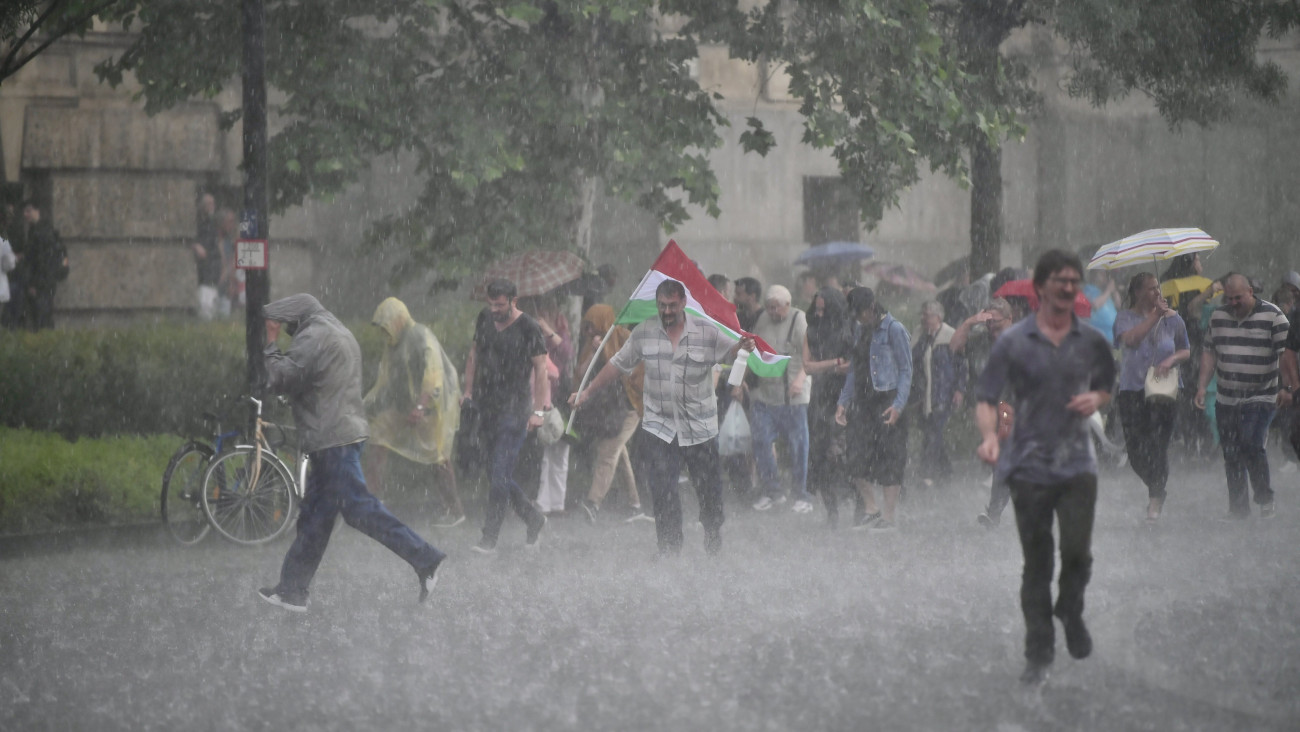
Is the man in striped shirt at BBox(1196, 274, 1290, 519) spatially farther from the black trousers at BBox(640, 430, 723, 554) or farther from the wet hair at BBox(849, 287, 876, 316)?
the black trousers at BBox(640, 430, 723, 554)

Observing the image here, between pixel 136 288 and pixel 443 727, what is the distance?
17.1 m

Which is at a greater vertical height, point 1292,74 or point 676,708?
point 1292,74

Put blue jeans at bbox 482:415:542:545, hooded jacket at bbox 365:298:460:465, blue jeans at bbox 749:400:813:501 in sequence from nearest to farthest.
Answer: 1. blue jeans at bbox 482:415:542:545
2. hooded jacket at bbox 365:298:460:465
3. blue jeans at bbox 749:400:813:501

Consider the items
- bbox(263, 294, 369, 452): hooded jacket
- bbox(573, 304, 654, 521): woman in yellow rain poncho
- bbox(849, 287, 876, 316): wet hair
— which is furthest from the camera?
bbox(573, 304, 654, 521): woman in yellow rain poncho

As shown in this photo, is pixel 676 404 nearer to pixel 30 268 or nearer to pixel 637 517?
pixel 637 517

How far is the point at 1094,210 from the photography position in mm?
→ 31156

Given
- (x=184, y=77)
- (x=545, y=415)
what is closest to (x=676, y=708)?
(x=545, y=415)

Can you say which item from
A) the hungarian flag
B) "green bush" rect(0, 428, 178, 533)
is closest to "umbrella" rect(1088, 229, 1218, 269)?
the hungarian flag

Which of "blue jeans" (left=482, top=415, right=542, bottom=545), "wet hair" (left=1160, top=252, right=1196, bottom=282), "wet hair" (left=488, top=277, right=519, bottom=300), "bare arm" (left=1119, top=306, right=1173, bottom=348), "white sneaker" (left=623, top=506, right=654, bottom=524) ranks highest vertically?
"wet hair" (left=1160, top=252, right=1196, bottom=282)

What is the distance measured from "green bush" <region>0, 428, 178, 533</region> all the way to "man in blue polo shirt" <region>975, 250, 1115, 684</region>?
7.10 meters

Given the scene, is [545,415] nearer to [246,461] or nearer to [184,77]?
[246,461]

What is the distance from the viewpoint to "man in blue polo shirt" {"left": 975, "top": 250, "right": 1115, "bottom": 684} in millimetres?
6703

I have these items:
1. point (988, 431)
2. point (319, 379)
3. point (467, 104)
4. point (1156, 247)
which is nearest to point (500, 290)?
point (319, 379)

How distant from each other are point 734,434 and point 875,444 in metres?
1.59
